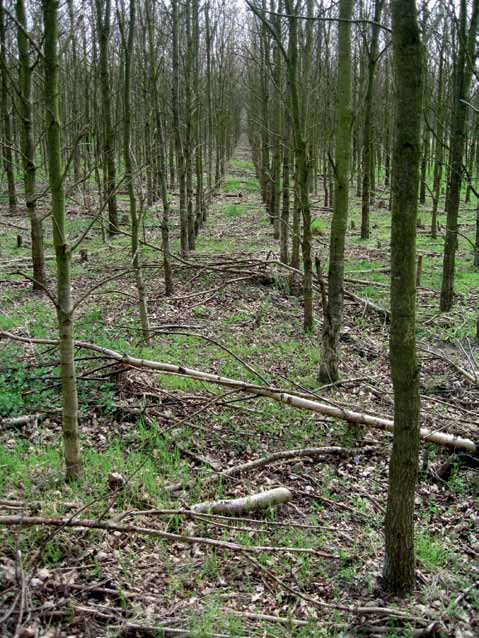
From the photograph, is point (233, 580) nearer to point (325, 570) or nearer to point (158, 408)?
point (325, 570)

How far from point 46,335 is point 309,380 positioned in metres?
3.69

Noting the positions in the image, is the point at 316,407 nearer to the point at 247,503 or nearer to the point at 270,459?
the point at 270,459

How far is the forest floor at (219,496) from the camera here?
121 inches

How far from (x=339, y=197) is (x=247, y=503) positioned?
4.05 meters

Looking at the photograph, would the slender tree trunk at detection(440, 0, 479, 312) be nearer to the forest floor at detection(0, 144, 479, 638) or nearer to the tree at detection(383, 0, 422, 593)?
the forest floor at detection(0, 144, 479, 638)

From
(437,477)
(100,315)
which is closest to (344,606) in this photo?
(437,477)

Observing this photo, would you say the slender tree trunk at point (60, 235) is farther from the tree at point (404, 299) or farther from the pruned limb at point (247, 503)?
the tree at point (404, 299)

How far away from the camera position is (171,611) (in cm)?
309

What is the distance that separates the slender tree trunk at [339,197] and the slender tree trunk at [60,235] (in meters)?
3.54

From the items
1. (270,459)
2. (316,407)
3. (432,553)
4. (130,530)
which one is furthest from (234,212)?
(130,530)

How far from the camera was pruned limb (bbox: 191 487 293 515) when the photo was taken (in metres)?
4.00

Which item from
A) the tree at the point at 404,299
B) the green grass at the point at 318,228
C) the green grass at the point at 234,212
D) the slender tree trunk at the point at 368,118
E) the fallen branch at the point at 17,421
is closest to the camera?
the tree at the point at 404,299

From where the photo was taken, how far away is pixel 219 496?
14.0 ft

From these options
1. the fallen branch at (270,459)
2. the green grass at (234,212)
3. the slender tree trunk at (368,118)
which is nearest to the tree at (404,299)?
the fallen branch at (270,459)
